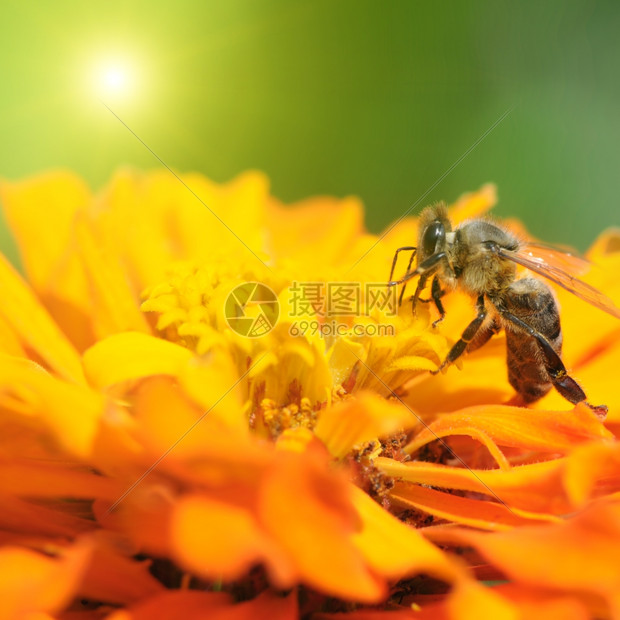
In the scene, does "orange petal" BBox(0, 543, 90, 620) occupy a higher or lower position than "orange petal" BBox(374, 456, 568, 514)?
lower

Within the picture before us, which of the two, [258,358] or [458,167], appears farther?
[458,167]

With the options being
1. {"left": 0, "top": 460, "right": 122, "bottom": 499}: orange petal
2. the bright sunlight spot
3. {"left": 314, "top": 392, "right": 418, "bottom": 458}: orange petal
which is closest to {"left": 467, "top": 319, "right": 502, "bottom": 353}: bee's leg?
{"left": 314, "top": 392, "right": 418, "bottom": 458}: orange petal

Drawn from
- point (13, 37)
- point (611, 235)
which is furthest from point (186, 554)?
point (13, 37)

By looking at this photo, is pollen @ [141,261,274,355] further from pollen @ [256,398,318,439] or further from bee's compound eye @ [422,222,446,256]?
bee's compound eye @ [422,222,446,256]

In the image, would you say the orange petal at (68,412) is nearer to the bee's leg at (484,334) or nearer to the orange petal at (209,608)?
the orange petal at (209,608)

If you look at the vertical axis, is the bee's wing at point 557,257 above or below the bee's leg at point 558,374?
above

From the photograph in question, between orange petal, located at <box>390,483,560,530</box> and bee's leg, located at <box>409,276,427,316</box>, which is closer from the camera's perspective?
orange petal, located at <box>390,483,560,530</box>

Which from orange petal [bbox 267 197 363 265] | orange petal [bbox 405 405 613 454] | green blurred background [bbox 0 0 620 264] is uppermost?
green blurred background [bbox 0 0 620 264]

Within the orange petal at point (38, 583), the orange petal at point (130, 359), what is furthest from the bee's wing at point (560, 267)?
the orange petal at point (38, 583)

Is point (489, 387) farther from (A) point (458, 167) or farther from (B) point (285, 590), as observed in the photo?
(A) point (458, 167)
